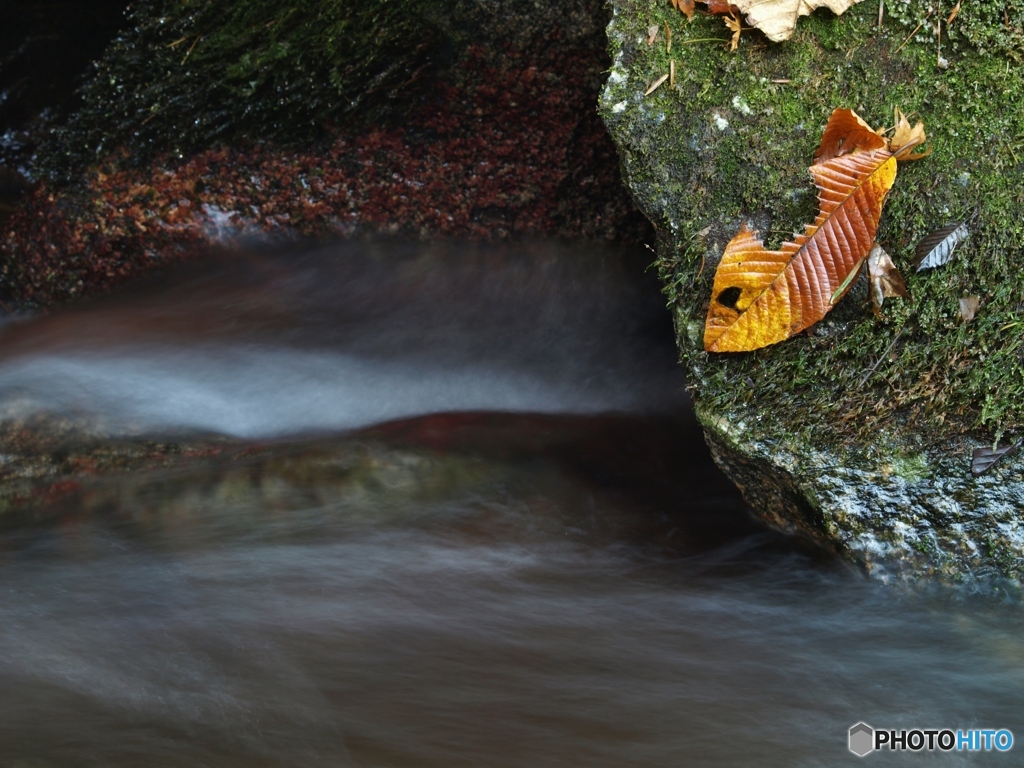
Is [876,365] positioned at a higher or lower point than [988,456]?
higher

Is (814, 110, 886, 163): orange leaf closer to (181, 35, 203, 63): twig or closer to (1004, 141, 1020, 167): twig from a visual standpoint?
(1004, 141, 1020, 167): twig

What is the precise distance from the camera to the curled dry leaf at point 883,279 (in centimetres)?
227

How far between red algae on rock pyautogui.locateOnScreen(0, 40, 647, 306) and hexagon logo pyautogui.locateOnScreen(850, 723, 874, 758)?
2164 mm

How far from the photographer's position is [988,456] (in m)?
2.23

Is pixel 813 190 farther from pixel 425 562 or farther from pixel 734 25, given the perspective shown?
pixel 425 562

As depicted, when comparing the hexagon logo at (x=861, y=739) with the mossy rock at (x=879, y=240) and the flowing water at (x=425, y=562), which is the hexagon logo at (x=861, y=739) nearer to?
the flowing water at (x=425, y=562)

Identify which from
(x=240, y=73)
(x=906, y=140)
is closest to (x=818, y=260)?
(x=906, y=140)

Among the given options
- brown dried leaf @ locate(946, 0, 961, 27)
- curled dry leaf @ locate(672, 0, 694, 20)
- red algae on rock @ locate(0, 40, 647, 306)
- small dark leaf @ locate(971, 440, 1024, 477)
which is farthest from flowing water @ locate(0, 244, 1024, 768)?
brown dried leaf @ locate(946, 0, 961, 27)

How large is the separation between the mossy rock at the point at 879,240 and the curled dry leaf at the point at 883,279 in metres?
0.04

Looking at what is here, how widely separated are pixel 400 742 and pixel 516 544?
88 cm

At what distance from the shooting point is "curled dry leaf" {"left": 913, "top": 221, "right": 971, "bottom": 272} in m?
2.27

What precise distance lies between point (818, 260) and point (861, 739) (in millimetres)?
1211

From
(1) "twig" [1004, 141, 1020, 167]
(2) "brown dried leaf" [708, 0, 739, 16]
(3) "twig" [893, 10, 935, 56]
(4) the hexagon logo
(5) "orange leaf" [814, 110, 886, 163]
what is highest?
(2) "brown dried leaf" [708, 0, 739, 16]

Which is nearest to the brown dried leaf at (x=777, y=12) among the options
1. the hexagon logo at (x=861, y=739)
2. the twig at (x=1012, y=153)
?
the twig at (x=1012, y=153)
